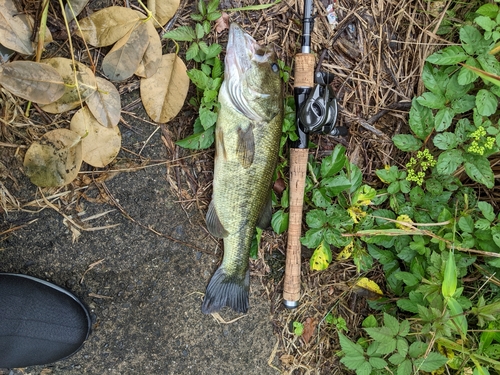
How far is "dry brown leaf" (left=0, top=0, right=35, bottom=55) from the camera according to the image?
6.97 ft

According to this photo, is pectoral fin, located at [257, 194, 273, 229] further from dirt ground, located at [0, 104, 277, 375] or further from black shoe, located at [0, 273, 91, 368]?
black shoe, located at [0, 273, 91, 368]

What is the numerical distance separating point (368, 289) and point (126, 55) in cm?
219

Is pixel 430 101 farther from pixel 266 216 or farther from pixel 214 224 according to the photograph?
pixel 214 224

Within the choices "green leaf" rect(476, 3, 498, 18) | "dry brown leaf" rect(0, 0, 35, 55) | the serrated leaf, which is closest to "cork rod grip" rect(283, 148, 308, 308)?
the serrated leaf

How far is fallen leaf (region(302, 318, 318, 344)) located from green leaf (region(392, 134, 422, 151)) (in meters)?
1.35

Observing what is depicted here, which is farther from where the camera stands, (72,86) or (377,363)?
(377,363)

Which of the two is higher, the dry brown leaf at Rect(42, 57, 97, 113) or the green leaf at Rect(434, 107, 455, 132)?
the dry brown leaf at Rect(42, 57, 97, 113)

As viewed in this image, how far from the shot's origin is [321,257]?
269 centimetres

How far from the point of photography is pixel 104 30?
231cm

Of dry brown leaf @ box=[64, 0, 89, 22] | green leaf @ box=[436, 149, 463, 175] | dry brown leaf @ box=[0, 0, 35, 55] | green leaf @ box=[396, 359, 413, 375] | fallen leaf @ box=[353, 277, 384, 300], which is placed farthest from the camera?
fallen leaf @ box=[353, 277, 384, 300]

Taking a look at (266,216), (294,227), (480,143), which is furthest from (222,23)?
(480,143)

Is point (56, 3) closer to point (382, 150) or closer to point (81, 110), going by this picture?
point (81, 110)

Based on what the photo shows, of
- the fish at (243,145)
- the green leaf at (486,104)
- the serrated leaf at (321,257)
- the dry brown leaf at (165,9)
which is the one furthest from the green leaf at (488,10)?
the dry brown leaf at (165,9)

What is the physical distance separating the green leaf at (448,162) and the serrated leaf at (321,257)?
0.86m
